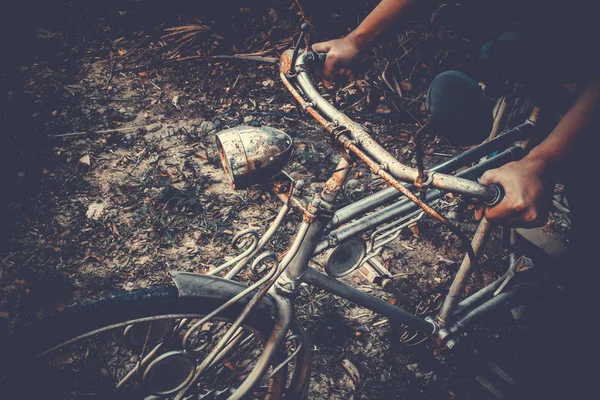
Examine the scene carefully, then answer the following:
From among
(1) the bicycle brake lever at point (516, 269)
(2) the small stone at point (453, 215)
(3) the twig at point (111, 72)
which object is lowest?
(2) the small stone at point (453, 215)

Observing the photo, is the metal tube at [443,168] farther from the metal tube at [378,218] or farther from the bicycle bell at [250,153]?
the bicycle bell at [250,153]

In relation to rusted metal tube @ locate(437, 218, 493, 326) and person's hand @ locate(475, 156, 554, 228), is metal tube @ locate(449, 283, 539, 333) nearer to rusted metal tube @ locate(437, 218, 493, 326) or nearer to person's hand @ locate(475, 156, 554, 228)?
rusted metal tube @ locate(437, 218, 493, 326)

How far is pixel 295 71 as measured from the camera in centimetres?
165

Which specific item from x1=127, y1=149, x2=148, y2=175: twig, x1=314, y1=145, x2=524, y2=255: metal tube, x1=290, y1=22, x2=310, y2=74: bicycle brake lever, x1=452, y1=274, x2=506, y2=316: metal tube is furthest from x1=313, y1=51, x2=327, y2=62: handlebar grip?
x1=127, y1=149, x2=148, y2=175: twig

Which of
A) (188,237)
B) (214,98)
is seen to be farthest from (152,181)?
(214,98)

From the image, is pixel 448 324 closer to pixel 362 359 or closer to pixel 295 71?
pixel 362 359

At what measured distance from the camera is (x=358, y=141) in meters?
1.41

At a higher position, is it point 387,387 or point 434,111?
point 434,111

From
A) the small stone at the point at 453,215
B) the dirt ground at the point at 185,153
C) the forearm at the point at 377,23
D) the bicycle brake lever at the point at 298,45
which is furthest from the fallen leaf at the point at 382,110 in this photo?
the bicycle brake lever at the point at 298,45

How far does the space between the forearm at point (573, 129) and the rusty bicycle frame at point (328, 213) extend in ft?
0.97

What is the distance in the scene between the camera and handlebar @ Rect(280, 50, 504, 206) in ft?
4.22

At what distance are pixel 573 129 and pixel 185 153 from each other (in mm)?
3424

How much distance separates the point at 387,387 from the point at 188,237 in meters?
1.98

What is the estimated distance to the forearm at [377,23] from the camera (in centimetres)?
183
